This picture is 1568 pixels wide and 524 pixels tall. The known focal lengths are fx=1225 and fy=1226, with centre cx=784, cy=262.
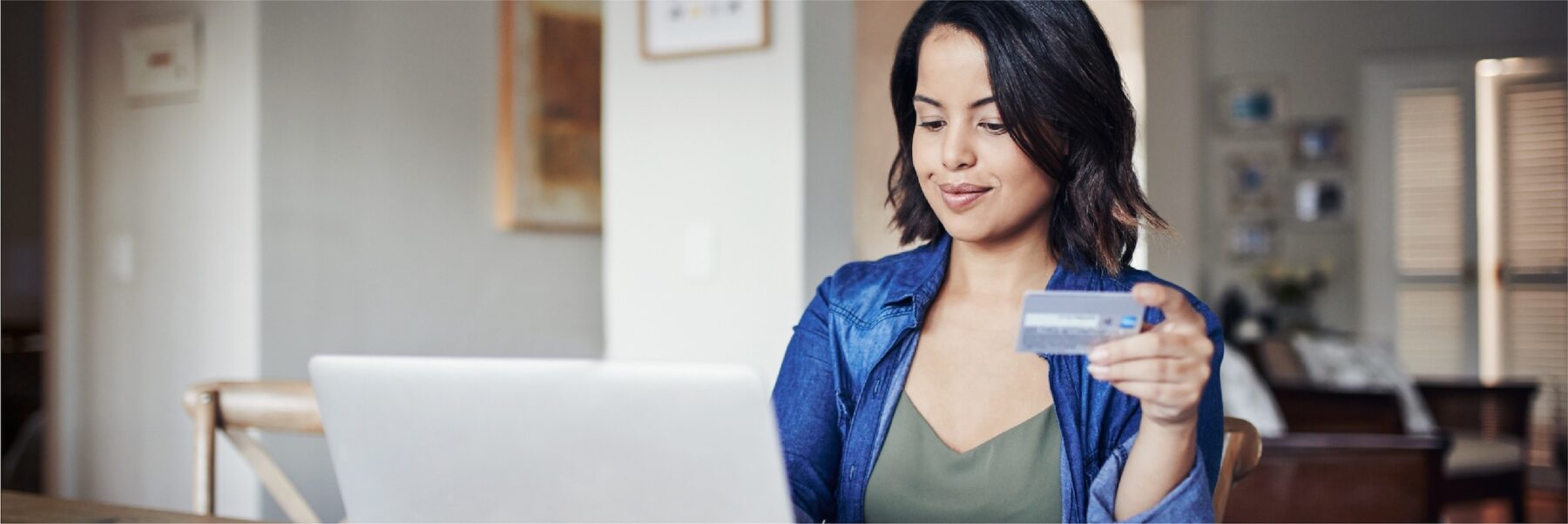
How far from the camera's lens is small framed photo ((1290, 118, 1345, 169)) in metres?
4.51

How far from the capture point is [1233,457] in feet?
3.79

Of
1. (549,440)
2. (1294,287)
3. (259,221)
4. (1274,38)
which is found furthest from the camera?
(1294,287)

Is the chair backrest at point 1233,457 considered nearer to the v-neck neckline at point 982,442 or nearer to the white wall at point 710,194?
the v-neck neckline at point 982,442

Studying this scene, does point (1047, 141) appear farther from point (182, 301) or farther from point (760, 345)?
point (182, 301)

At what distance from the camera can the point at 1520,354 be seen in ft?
13.5

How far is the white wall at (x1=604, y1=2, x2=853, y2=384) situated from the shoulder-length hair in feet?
1.65

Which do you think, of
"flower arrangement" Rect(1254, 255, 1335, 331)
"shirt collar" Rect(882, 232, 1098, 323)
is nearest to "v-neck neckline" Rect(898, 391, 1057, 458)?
"shirt collar" Rect(882, 232, 1098, 323)

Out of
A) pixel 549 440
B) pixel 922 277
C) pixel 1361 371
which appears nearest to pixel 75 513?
pixel 549 440

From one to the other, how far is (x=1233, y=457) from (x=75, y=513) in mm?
1139

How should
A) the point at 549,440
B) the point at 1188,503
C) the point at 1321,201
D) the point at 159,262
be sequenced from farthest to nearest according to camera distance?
1. the point at 1321,201
2. the point at 159,262
3. the point at 1188,503
4. the point at 549,440

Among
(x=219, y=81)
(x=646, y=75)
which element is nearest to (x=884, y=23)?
(x=646, y=75)

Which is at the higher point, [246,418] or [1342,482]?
[246,418]

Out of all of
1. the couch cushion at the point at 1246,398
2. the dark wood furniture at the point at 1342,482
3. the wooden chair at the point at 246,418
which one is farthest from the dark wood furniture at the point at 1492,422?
the wooden chair at the point at 246,418

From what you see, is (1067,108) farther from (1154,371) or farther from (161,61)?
(161,61)
